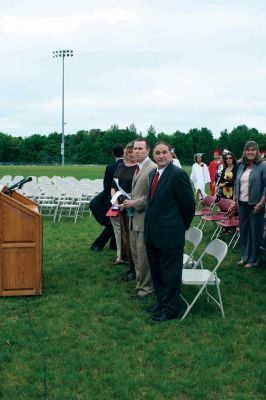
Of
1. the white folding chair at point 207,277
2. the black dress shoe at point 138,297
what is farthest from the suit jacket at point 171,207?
the black dress shoe at point 138,297

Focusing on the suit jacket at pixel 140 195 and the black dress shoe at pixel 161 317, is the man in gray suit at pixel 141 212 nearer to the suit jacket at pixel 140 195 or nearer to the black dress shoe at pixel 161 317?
the suit jacket at pixel 140 195

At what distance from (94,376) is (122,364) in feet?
1.04

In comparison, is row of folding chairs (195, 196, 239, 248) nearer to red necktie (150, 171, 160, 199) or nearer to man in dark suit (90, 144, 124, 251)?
man in dark suit (90, 144, 124, 251)

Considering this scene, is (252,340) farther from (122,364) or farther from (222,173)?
Answer: (222,173)

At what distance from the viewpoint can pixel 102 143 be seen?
3698 inches

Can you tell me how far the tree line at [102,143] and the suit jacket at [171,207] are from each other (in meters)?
71.7

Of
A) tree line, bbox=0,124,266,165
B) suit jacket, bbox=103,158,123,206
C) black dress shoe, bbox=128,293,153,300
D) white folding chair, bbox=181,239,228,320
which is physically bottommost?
black dress shoe, bbox=128,293,153,300

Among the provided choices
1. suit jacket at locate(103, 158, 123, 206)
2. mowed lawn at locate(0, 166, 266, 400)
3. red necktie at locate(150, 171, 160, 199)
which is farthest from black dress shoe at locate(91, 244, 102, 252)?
red necktie at locate(150, 171, 160, 199)

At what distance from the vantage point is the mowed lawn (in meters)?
4.03

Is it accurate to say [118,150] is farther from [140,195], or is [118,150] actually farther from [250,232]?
[250,232]

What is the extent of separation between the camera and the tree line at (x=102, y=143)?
81.1m

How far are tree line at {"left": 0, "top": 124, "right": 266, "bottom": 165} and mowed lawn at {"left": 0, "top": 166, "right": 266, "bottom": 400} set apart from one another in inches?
2795

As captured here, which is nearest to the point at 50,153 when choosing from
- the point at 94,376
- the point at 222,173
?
the point at 222,173

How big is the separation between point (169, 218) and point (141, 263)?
1154 mm
